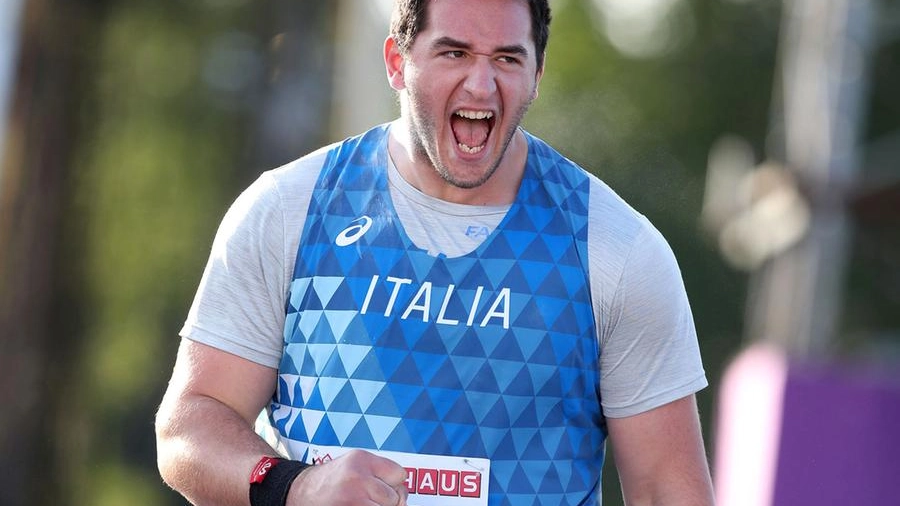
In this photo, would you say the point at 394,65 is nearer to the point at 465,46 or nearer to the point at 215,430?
the point at 465,46

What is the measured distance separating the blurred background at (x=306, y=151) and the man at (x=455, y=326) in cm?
467

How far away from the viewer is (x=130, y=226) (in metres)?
31.6

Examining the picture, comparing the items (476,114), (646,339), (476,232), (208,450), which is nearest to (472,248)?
(476,232)

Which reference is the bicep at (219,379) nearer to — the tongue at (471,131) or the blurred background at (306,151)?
the tongue at (471,131)

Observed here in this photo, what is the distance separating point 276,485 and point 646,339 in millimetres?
990

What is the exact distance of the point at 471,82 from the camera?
13.7ft

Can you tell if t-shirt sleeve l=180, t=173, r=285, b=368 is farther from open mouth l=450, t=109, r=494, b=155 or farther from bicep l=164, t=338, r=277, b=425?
open mouth l=450, t=109, r=494, b=155

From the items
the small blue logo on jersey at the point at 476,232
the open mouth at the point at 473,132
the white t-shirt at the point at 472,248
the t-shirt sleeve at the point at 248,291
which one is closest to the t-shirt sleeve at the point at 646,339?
the white t-shirt at the point at 472,248

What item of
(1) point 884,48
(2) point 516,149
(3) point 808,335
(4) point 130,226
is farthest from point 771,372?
(1) point 884,48

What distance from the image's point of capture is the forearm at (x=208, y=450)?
405 centimetres

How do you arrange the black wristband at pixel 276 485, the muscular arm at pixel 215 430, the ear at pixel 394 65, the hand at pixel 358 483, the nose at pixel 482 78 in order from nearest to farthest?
the hand at pixel 358 483 → the black wristband at pixel 276 485 → the muscular arm at pixel 215 430 → the nose at pixel 482 78 → the ear at pixel 394 65

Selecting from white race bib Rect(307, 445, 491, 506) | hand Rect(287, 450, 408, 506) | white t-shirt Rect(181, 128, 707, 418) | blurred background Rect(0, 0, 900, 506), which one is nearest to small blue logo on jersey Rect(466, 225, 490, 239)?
white t-shirt Rect(181, 128, 707, 418)

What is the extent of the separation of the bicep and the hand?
1.44 feet

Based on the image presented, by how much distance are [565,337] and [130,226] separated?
2808 cm
